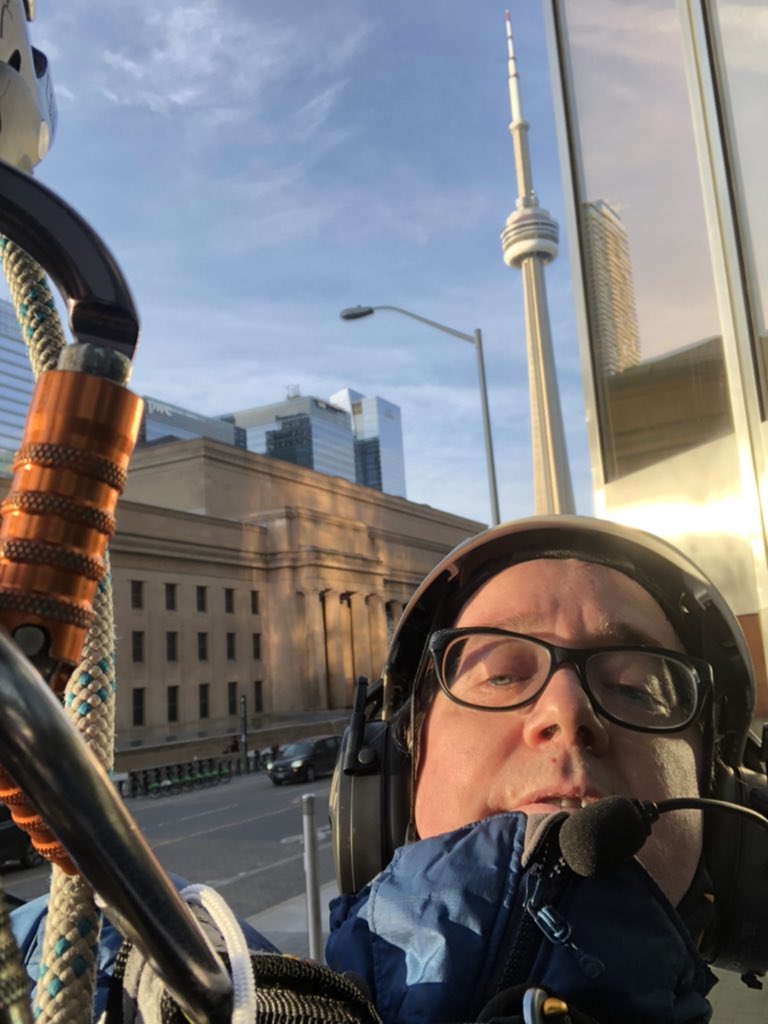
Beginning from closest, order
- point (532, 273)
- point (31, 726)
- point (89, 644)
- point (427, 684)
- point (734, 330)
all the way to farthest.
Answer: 1. point (31, 726)
2. point (89, 644)
3. point (427, 684)
4. point (734, 330)
5. point (532, 273)

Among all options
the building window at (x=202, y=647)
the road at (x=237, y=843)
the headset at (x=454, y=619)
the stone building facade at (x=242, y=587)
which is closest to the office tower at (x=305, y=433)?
the stone building facade at (x=242, y=587)

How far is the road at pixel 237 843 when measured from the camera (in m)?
11.7

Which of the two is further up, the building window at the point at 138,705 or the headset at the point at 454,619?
the headset at the point at 454,619

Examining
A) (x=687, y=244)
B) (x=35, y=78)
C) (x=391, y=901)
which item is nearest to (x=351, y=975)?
(x=391, y=901)

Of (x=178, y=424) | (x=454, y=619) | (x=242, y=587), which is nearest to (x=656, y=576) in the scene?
(x=454, y=619)

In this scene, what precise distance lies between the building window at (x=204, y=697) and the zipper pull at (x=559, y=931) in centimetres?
5154

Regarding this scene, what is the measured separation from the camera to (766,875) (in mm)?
1542

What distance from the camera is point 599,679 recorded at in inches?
63.3

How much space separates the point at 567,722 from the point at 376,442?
15096cm

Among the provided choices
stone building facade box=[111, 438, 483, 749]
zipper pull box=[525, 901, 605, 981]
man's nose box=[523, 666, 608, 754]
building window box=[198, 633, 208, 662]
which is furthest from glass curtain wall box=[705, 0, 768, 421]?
building window box=[198, 633, 208, 662]

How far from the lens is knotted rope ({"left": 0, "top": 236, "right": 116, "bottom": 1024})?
2.02ft

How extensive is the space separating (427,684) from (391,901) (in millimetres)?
826

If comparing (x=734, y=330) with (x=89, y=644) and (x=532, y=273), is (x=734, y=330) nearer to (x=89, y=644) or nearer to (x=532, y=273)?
(x=89, y=644)

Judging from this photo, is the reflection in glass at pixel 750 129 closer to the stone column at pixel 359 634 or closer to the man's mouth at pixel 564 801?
the man's mouth at pixel 564 801
